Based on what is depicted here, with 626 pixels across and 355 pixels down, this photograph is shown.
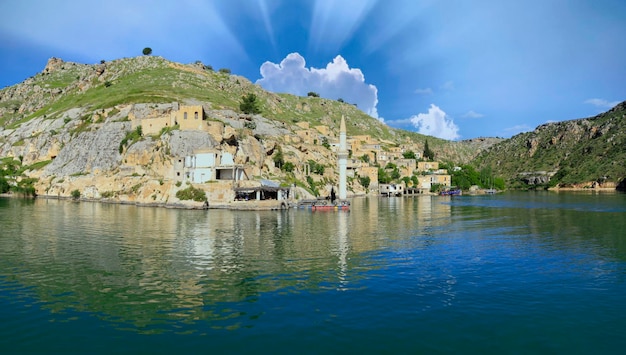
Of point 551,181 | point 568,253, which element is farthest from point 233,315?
point 551,181

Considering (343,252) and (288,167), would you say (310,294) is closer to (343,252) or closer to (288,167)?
(343,252)

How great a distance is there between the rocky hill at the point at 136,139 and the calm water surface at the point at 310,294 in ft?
160

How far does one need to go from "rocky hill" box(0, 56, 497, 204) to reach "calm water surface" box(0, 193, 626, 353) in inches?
1917

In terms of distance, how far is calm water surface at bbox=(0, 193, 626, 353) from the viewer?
48.6 ft

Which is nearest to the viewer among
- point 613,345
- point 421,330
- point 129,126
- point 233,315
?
point 613,345

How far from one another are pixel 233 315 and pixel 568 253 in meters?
26.1

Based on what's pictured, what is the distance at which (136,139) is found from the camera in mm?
96188

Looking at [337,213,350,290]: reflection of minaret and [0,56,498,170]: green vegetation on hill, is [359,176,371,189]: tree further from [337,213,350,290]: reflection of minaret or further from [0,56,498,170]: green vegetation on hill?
[337,213,350,290]: reflection of minaret

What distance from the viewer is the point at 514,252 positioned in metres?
32.0

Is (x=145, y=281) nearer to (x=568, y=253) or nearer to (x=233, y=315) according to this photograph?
(x=233, y=315)

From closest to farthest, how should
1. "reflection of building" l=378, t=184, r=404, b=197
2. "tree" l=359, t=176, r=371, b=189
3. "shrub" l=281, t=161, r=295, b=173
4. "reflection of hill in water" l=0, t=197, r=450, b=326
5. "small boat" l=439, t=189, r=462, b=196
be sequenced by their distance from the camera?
"reflection of hill in water" l=0, t=197, r=450, b=326 < "shrub" l=281, t=161, r=295, b=173 < "tree" l=359, t=176, r=371, b=189 < "reflection of building" l=378, t=184, r=404, b=197 < "small boat" l=439, t=189, r=462, b=196

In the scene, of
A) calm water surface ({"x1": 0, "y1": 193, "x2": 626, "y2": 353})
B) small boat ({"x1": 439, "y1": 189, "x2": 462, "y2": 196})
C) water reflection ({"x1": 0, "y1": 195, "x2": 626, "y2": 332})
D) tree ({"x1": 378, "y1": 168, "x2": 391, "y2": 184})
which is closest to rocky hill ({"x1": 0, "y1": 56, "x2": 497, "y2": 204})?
tree ({"x1": 378, "y1": 168, "x2": 391, "y2": 184})

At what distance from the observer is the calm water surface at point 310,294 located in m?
14.8

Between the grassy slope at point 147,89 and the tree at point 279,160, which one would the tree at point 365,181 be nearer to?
the grassy slope at point 147,89
